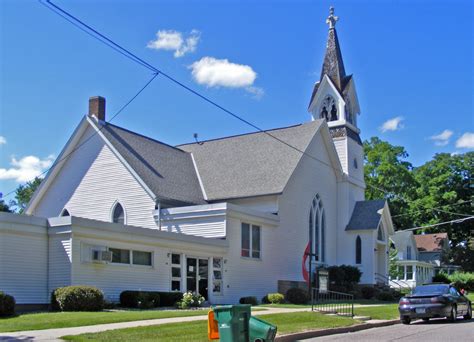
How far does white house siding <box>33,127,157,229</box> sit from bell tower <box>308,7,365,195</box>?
16627 millimetres

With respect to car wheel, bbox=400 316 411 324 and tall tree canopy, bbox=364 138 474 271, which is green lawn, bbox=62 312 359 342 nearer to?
car wheel, bbox=400 316 411 324

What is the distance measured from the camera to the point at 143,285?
26.5 m

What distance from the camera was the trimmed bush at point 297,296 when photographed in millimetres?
32156

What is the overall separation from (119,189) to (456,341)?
73.1 ft

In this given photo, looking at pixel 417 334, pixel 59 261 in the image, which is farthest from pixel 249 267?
pixel 417 334

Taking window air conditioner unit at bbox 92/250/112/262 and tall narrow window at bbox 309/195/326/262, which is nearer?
window air conditioner unit at bbox 92/250/112/262

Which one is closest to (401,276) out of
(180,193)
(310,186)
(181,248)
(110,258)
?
(310,186)

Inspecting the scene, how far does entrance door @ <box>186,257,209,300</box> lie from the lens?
29141 mm

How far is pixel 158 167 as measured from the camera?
35406 mm

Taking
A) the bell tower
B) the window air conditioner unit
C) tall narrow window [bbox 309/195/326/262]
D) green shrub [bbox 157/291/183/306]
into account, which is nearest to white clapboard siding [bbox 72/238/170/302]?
the window air conditioner unit

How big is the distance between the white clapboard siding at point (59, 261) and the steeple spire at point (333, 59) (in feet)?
90.2

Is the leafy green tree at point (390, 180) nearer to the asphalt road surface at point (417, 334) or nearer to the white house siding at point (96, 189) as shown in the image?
the white house siding at point (96, 189)

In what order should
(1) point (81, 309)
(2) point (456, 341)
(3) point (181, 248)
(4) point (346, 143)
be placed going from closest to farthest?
(2) point (456, 341) → (1) point (81, 309) → (3) point (181, 248) → (4) point (346, 143)

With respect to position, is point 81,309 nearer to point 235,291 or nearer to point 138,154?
point 235,291
